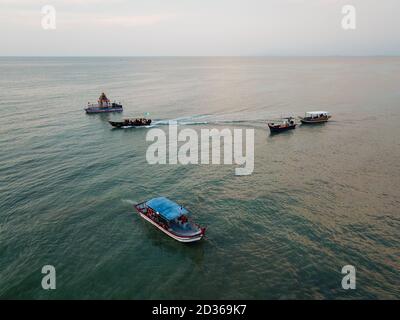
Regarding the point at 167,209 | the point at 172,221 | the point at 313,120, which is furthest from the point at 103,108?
the point at 172,221

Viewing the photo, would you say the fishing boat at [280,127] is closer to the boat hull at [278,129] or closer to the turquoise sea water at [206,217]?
the boat hull at [278,129]

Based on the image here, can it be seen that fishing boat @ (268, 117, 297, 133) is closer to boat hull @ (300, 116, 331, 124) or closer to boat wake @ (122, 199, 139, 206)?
boat hull @ (300, 116, 331, 124)

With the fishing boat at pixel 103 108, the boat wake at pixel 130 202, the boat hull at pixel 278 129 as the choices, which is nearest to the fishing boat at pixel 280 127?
the boat hull at pixel 278 129

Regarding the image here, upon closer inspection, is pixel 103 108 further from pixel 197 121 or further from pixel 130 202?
pixel 130 202

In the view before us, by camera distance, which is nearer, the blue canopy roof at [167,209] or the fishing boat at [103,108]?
the blue canopy roof at [167,209]

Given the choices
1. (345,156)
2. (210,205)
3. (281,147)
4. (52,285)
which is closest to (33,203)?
(52,285)

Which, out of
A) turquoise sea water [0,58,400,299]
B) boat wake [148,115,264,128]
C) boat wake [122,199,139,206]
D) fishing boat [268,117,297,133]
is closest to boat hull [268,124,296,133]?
fishing boat [268,117,297,133]

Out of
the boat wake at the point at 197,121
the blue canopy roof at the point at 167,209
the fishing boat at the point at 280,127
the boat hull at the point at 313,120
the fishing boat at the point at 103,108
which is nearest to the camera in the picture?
the blue canopy roof at the point at 167,209
